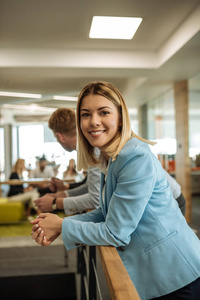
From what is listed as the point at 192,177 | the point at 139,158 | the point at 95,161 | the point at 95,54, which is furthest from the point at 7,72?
the point at 139,158

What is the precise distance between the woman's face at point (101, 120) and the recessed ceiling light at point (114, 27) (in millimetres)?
3672

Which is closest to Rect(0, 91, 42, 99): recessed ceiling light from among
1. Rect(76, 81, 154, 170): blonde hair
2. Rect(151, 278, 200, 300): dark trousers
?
Rect(76, 81, 154, 170): blonde hair

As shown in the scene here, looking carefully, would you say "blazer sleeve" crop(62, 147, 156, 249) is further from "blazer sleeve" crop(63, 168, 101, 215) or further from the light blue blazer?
"blazer sleeve" crop(63, 168, 101, 215)

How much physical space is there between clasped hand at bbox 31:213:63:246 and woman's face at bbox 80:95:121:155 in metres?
0.34

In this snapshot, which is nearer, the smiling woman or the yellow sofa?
the smiling woman

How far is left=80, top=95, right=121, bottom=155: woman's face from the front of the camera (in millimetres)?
1214

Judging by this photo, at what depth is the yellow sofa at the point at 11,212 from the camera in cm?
727

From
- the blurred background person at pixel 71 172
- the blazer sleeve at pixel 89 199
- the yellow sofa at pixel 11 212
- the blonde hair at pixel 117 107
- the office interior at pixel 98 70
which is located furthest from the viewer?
the yellow sofa at pixel 11 212

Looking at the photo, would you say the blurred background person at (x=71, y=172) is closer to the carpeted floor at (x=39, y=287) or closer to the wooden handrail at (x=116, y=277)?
the carpeted floor at (x=39, y=287)

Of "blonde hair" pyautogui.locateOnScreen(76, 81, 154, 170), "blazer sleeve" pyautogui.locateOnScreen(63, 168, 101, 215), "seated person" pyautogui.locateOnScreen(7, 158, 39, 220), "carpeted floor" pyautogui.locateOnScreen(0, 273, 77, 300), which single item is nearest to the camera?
"blonde hair" pyautogui.locateOnScreen(76, 81, 154, 170)

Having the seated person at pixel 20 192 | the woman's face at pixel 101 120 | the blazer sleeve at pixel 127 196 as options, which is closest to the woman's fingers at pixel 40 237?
the blazer sleeve at pixel 127 196

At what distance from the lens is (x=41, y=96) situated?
24.9 ft

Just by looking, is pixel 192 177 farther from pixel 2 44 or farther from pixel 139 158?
pixel 139 158

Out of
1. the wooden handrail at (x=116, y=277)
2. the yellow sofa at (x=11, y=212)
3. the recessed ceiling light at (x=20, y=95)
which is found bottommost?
the yellow sofa at (x=11, y=212)
